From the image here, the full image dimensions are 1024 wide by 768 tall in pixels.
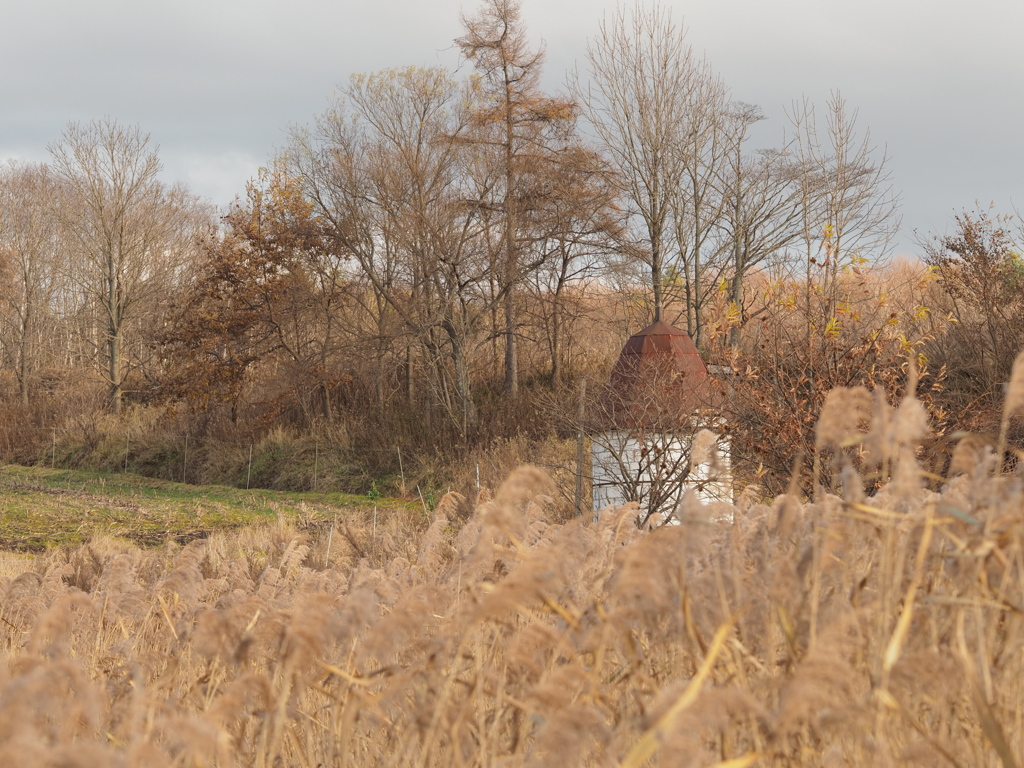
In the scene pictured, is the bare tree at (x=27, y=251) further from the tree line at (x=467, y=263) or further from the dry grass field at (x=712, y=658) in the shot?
the dry grass field at (x=712, y=658)

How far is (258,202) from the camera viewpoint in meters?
26.6

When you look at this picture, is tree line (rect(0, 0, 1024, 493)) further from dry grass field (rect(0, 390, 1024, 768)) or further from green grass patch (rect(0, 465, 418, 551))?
dry grass field (rect(0, 390, 1024, 768))

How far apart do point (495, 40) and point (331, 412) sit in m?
9.66

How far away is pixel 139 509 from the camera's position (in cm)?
1609

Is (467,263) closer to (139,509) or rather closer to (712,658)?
(139,509)

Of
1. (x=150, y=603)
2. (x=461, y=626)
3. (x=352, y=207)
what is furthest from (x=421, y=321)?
(x=461, y=626)

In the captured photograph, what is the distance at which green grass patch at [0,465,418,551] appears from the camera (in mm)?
13258

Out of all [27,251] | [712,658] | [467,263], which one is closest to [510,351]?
[467,263]

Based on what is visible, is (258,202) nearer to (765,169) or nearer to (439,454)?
(439,454)

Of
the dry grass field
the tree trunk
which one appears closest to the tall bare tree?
the tree trunk

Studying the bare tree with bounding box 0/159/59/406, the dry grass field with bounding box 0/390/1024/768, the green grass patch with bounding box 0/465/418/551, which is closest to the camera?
the dry grass field with bounding box 0/390/1024/768

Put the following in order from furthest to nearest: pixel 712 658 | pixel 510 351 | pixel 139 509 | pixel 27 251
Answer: pixel 27 251
pixel 510 351
pixel 139 509
pixel 712 658

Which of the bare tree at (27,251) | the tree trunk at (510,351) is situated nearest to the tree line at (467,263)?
the tree trunk at (510,351)

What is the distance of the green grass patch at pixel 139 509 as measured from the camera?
13.3 meters
